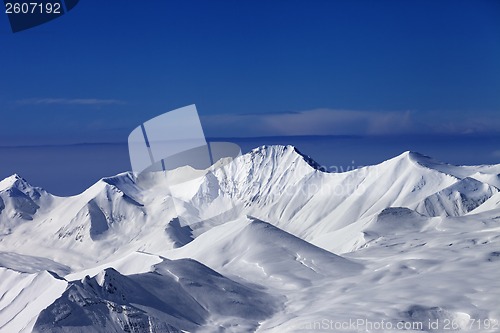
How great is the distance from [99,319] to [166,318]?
31.6 ft

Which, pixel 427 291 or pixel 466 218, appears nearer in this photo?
pixel 427 291

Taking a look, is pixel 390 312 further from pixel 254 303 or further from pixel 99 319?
pixel 99 319

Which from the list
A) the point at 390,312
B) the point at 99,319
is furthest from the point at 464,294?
the point at 99,319

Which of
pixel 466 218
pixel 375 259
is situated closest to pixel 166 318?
pixel 375 259

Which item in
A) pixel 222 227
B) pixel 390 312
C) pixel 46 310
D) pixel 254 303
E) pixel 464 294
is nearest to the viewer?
pixel 46 310

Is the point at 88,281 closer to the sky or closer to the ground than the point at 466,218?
closer to the sky

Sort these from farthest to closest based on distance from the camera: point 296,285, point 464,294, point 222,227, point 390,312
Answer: point 222,227 < point 296,285 < point 464,294 < point 390,312

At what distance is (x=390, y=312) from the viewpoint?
90.5 m

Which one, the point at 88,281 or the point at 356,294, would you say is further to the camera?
the point at 356,294

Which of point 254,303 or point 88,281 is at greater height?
point 88,281

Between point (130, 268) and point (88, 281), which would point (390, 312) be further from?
point (130, 268)

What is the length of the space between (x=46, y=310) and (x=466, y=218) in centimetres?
10875

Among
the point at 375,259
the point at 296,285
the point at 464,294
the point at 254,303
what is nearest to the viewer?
the point at 464,294

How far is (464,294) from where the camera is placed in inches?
3799
